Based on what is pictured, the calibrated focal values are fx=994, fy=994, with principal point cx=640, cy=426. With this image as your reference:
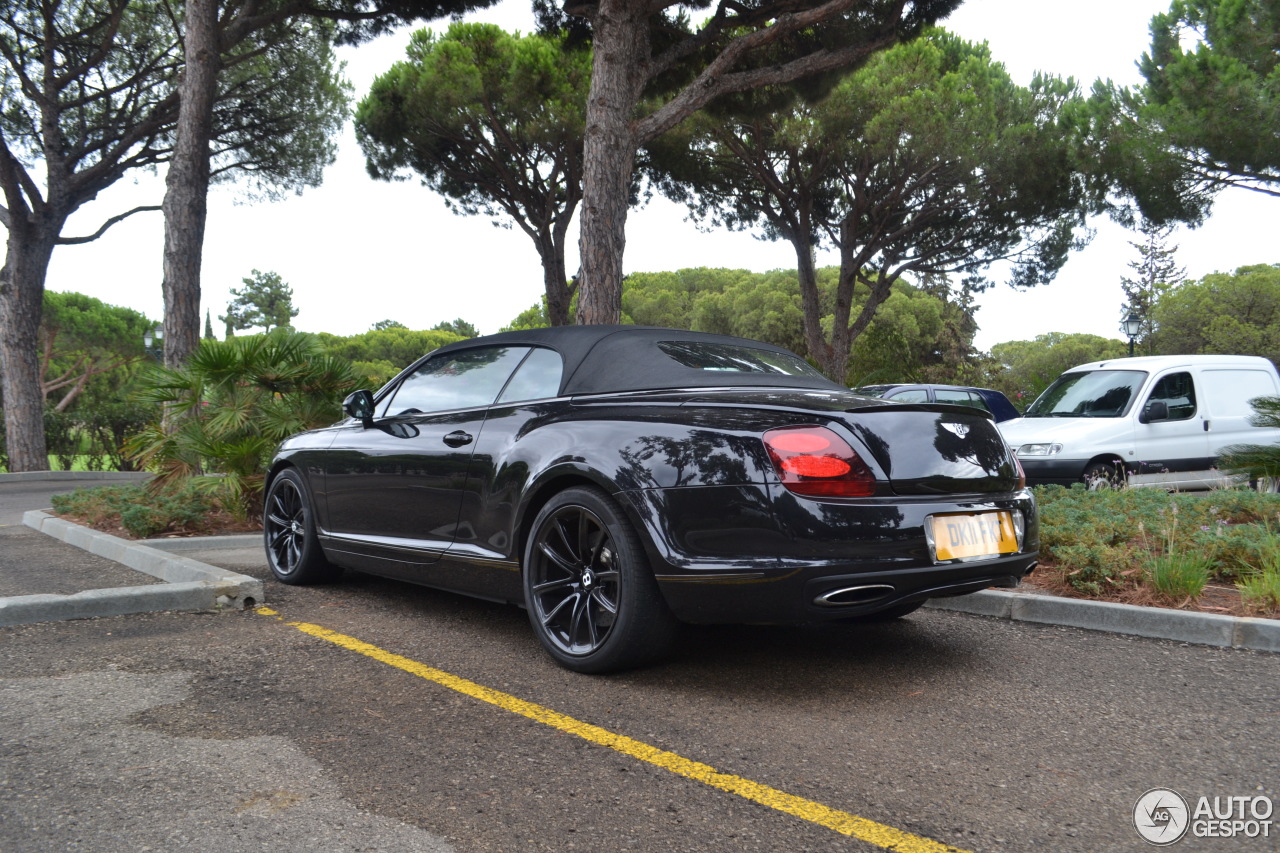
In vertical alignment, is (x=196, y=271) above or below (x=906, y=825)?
above

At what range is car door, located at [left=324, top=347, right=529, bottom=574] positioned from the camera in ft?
15.1

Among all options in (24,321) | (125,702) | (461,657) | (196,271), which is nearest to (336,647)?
(461,657)

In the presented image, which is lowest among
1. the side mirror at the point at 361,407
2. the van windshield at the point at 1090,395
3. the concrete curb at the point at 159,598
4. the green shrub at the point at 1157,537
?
the green shrub at the point at 1157,537

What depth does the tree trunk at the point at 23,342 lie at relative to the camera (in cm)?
1811

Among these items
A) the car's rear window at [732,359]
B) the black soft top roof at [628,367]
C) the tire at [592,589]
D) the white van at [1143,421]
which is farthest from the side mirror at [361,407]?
the white van at [1143,421]

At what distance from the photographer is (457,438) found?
459cm

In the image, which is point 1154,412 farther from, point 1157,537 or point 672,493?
point 672,493

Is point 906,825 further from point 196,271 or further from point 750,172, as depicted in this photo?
point 750,172

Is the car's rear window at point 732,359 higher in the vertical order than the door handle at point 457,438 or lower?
higher

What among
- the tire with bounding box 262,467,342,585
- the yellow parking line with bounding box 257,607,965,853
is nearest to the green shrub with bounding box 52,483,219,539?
the tire with bounding box 262,467,342,585

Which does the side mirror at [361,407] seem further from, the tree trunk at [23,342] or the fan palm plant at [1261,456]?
the tree trunk at [23,342]

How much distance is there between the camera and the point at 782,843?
7.86 feet

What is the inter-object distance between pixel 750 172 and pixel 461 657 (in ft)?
70.6

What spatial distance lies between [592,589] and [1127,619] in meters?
2.64
